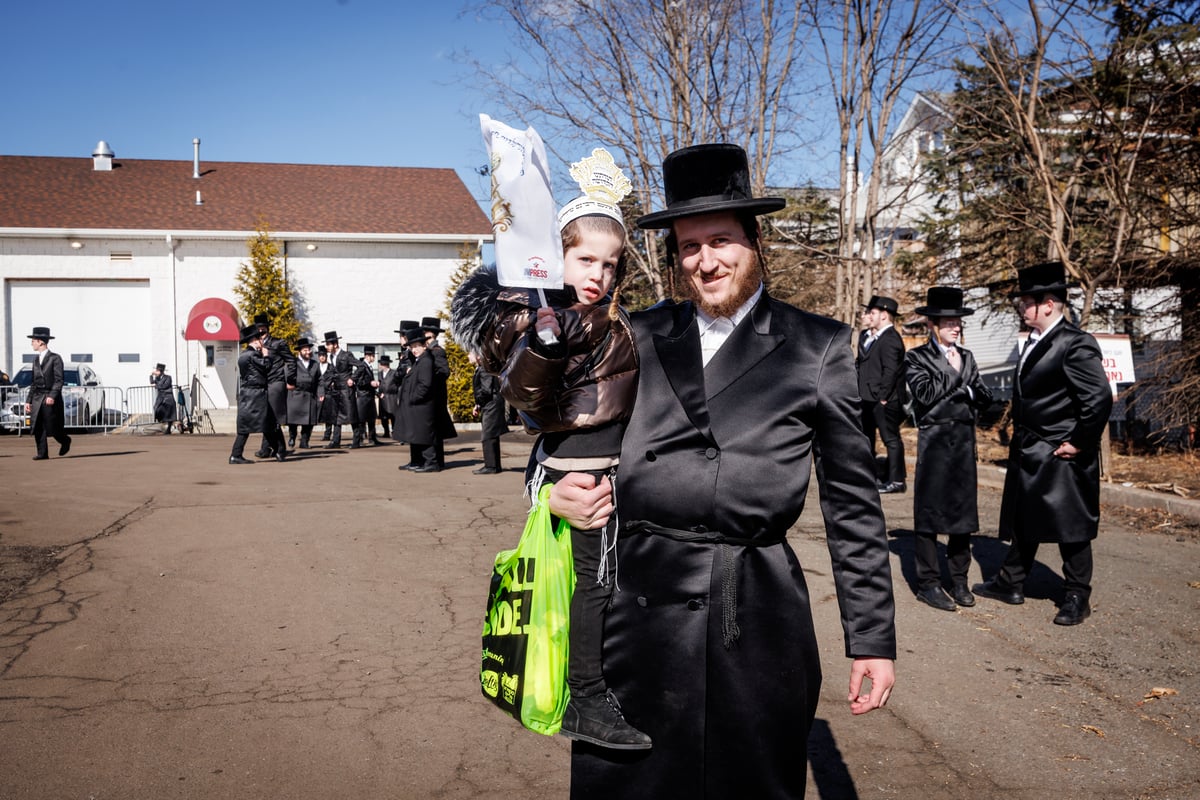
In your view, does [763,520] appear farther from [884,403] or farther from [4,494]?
[4,494]

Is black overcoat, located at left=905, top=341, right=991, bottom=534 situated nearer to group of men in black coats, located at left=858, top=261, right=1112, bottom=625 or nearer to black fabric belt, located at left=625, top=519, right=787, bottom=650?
group of men in black coats, located at left=858, top=261, right=1112, bottom=625

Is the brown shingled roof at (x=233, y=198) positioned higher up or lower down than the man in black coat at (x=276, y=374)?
higher up

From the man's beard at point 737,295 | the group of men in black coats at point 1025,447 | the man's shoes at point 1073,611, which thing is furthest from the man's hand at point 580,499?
the man's shoes at point 1073,611

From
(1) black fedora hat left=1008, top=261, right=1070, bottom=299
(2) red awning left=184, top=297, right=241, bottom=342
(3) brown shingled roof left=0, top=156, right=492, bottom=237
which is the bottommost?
(1) black fedora hat left=1008, top=261, right=1070, bottom=299

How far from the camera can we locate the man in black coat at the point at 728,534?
88.6 inches

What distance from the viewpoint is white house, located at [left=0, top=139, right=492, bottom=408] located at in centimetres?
2859

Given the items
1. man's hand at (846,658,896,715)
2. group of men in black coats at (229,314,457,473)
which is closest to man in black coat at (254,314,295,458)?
group of men in black coats at (229,314,457,473)

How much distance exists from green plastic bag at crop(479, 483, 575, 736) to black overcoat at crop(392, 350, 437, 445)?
11074 mm

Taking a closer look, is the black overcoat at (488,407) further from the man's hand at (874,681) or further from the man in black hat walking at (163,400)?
the man in black hat walking at (163,400)

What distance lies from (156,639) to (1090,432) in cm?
600

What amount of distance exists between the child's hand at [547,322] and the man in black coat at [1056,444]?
16.8ft

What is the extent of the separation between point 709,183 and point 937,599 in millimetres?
4989

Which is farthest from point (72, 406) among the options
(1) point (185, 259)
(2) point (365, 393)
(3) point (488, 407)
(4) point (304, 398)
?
(3) point (488, 407)

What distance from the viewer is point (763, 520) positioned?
2.25 meters
